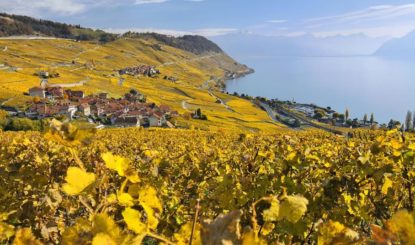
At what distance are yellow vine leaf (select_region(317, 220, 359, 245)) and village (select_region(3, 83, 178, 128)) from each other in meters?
68.5

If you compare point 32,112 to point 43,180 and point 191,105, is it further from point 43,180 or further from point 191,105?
point 43,180

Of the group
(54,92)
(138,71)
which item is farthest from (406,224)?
(138,71)

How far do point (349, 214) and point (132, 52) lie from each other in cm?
19292

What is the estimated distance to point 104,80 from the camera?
385ft

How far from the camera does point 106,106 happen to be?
84.1 m

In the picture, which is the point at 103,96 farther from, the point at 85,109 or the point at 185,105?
the point at 185,105

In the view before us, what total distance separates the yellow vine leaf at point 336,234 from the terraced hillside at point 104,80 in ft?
213

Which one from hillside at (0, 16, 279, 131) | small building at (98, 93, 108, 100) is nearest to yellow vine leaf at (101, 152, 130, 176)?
hillside at (0, 16, 279, 131)

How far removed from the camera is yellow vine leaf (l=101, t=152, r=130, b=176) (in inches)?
63.6

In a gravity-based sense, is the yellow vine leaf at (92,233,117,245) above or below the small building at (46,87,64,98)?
above

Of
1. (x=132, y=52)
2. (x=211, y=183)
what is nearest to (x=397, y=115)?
(x=132, y=52)

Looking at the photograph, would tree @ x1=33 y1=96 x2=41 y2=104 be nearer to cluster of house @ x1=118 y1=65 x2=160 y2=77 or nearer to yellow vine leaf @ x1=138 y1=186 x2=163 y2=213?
cluster of house @ x1=118 y1=65 x2=160 y2=77

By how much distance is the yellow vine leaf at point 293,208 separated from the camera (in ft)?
4.36

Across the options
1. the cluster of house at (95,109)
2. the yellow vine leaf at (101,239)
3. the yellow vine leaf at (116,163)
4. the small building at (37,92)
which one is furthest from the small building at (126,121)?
the yellow vine leaf at (101,239)
